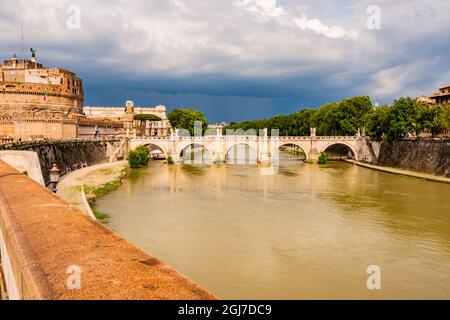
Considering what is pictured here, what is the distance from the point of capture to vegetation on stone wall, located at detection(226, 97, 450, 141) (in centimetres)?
4738

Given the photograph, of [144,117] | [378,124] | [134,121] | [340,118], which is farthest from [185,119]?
[378,124]

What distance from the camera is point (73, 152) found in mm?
45594

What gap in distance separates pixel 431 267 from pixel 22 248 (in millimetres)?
14936

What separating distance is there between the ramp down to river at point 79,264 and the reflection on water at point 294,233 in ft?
24.2

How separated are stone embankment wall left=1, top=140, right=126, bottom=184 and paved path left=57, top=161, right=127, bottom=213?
1591 millimetres

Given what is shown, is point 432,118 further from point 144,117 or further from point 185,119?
point 144,117

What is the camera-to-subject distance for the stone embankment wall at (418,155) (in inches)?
1593

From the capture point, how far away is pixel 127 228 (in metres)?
21.0

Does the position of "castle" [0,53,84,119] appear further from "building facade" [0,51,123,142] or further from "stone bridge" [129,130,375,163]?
"stone bridge" [129,130,375,163]

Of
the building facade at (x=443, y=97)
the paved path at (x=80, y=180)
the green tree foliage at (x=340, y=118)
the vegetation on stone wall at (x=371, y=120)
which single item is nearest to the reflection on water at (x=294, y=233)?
the paved path at (x=80, y=180)

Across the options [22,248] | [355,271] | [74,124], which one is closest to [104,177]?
[74,124]

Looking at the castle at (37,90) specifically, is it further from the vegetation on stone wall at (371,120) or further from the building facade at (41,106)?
the vegetation on stone wall at (371,120)
